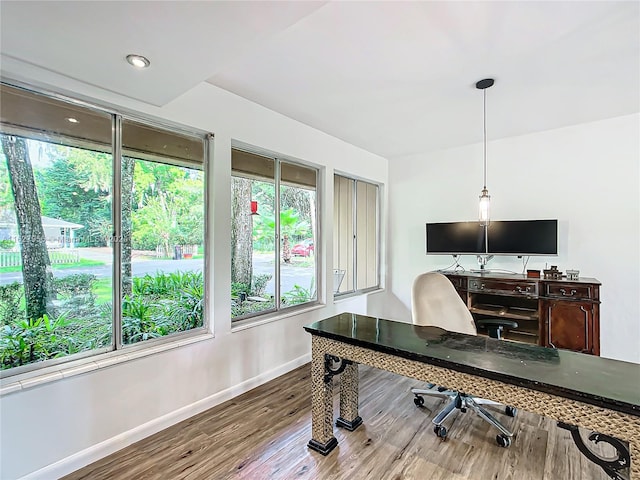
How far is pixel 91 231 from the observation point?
2.19 m

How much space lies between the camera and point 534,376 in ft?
4.79

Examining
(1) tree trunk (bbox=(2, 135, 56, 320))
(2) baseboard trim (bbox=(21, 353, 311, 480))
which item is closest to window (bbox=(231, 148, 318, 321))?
(2) baseboard trim (bbox=(21, 353, 311, 480))

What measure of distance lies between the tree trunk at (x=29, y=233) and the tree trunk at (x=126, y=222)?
1.37 feet

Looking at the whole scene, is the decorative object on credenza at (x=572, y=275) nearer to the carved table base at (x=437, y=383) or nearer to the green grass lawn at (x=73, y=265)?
the carved table base at (x=437, y=383)

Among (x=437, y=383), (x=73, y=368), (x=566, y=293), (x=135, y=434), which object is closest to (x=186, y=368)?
(x=135, y=434)

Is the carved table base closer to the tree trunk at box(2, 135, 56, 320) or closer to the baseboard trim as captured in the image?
the baseboard trim

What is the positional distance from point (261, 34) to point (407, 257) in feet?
12.9

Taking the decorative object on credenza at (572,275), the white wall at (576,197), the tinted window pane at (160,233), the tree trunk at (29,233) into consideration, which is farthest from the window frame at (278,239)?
the decorative object on credenza at (572,275)

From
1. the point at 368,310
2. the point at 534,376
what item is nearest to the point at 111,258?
the point at 534,376

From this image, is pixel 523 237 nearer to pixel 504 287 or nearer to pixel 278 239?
pixel 504 287

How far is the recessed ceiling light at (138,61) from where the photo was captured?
1775 millimetres

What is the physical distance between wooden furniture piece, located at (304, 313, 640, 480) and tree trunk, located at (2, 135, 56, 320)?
1663 millimetres

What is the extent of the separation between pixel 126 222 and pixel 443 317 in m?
2.55

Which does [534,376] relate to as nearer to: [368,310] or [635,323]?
[635,323]
